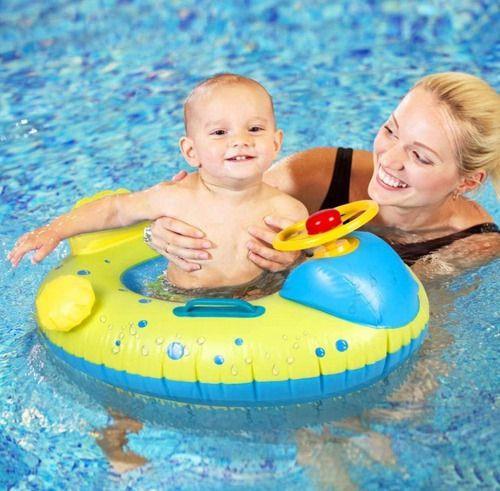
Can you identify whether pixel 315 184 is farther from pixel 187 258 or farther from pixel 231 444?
pixel 231 444

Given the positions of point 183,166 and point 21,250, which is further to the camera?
point 183,166

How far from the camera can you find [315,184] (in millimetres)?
3576

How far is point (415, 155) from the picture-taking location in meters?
3.14

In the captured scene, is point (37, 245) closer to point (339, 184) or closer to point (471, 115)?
point (339, 184)

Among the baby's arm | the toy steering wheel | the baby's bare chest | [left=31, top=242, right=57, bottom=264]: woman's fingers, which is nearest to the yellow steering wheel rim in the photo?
the toy steering wheel

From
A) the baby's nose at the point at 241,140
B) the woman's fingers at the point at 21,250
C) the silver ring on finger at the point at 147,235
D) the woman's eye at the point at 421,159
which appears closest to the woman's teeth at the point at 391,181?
the woman's eye at the point at 421,159

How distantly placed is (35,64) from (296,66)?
5.79 ft

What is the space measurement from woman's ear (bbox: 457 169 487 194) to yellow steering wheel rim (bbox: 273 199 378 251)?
22.5 inches

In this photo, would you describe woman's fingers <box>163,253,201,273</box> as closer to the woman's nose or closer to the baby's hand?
the baby's hand

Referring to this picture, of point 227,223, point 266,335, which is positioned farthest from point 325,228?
point 227,223

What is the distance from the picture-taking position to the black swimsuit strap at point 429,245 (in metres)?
3.50

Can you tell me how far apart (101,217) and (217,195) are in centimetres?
42

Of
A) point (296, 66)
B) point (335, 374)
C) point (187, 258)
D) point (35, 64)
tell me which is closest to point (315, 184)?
point (187, 258)

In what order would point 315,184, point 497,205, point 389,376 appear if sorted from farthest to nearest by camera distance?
point 497,205, point 315,184, point 389,376
